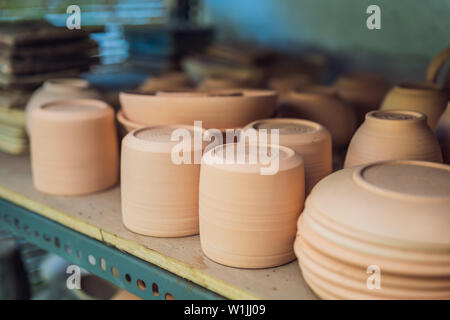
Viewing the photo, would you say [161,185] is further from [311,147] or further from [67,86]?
[67,86]

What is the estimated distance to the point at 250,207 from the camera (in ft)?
2.79

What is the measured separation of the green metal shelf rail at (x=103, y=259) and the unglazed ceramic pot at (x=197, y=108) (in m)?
0.32

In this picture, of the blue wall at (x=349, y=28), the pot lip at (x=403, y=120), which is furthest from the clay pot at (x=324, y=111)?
the blue wall at (x=349, y=28)

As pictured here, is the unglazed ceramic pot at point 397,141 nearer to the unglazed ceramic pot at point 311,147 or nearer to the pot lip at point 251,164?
the unglazed ceramic pot at point 311,147

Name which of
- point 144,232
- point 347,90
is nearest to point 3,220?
point 144,232

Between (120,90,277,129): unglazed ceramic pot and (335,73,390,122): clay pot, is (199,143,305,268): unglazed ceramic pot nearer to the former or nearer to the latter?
(120,90,277,129): unglazed ceramic pot

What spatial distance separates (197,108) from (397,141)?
452mm

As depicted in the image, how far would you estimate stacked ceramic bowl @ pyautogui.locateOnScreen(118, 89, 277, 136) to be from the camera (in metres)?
1.18

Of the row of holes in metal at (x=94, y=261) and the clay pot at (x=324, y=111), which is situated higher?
the clay pot at (x=324, y=111)

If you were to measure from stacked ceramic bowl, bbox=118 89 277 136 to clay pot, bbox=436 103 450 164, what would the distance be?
1.31ft

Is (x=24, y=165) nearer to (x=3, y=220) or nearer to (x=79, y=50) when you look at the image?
(x=3, y=220)

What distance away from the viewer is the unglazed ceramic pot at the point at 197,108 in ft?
3.87
